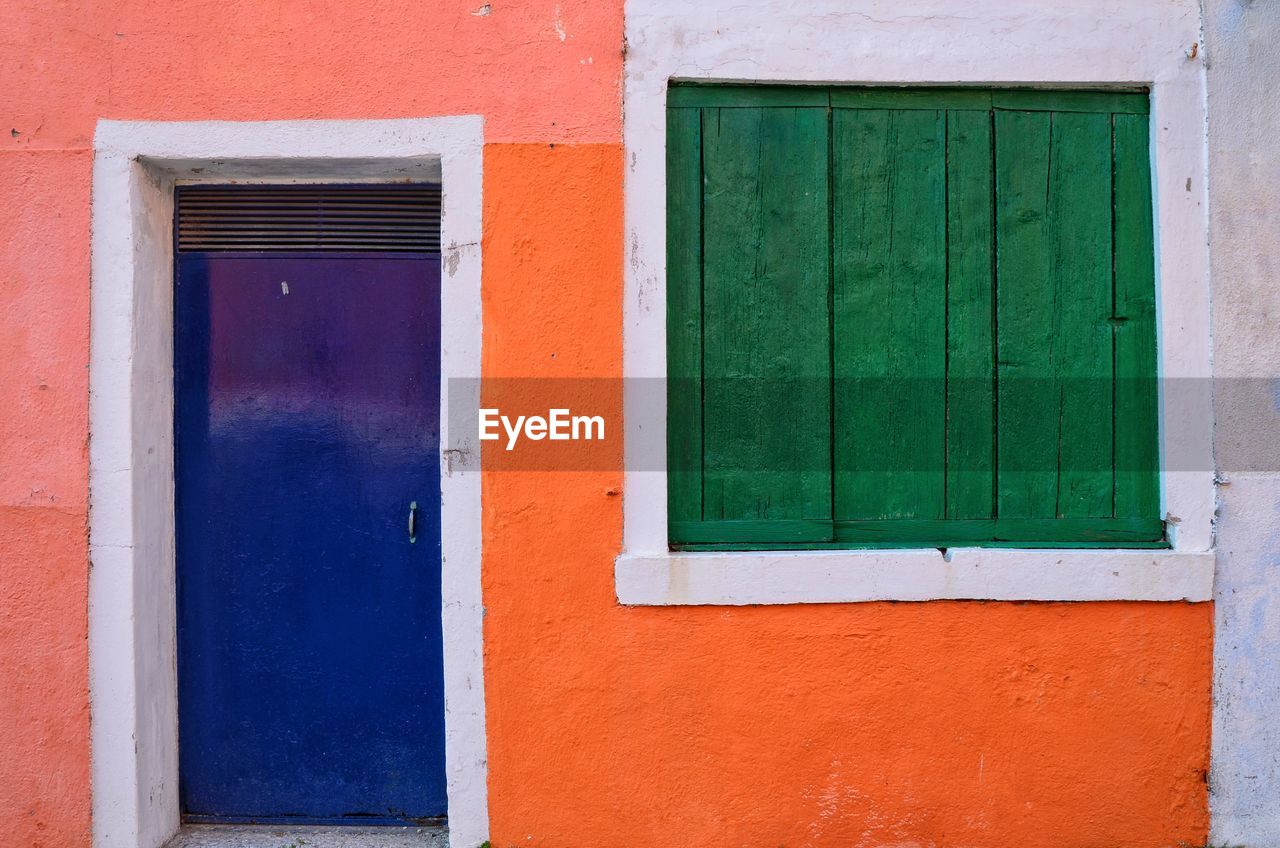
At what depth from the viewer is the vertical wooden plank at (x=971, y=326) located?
10.0 ft

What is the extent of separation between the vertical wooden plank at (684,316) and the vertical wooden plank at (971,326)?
2.98 feet

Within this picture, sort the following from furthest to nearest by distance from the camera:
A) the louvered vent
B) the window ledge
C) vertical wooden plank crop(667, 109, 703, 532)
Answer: the louvered vent < vertical wooden plank crop(667, 109, 703, 532) < the window ledge

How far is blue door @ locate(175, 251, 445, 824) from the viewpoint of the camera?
10.5 ft

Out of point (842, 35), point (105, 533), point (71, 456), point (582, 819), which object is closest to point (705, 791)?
point (582, 819)

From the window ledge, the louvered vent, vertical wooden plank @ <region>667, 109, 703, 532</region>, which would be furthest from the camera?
the louvered vent

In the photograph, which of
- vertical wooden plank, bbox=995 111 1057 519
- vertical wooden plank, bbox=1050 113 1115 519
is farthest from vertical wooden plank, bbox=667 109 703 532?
vertical wooden plank, bbox=1050 113 1115 519

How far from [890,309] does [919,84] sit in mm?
799

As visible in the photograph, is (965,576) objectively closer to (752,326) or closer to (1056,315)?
(1056,315)

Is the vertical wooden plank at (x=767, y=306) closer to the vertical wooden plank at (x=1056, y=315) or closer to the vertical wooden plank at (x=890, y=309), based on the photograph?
the vertical wooden plank at (x=890, y=309)

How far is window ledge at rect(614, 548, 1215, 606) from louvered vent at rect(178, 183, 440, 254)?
1494 mm

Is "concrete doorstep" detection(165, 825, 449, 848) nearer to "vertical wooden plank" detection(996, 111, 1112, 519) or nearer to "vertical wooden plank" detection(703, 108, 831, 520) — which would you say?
"vertical wooden plank" detection(703, 108, 831, 520)

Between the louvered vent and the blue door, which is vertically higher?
the louvered vent

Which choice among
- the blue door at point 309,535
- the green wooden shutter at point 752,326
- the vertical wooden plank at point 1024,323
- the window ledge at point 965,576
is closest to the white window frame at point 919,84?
the window ledge at point 965,576

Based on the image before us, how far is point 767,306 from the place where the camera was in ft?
9.99
